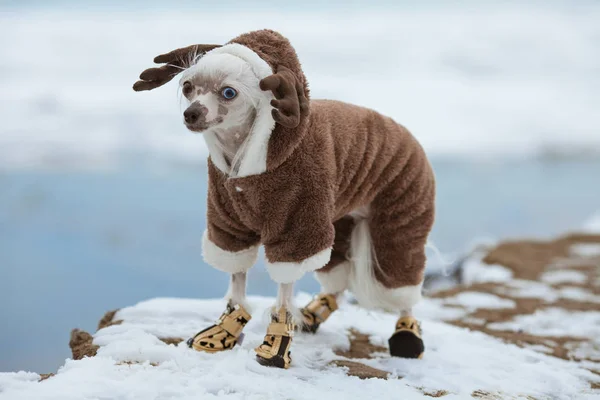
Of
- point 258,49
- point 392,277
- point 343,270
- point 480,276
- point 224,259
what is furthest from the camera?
point 480,276

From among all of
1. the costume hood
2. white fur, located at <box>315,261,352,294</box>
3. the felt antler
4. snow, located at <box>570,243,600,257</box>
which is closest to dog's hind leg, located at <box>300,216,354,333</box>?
white fur, located at <box>315,261,352,294</box>

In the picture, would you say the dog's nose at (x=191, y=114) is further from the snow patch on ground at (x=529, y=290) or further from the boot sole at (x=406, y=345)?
the snow patch on ground at (x=529, y=290)

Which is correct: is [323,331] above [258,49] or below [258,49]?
below

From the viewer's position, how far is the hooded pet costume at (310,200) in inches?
78.2

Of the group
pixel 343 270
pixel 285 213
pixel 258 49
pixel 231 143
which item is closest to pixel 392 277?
pixel 343 270

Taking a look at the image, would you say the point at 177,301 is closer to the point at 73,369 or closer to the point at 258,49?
the point at 73,369

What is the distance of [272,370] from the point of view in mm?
2084

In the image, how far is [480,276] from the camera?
4496mm

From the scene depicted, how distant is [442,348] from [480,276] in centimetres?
189

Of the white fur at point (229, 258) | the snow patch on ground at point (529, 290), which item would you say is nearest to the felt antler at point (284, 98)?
the white fur at point (229, 258)

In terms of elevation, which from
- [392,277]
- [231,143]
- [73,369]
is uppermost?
[231,143]

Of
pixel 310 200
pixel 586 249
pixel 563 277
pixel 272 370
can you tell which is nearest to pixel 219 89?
pixel 310 200

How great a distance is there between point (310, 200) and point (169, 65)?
0.65m

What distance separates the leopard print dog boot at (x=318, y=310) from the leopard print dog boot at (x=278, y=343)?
481mm
